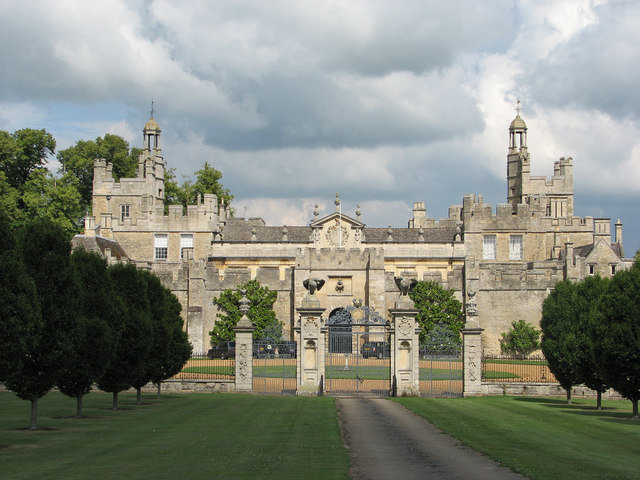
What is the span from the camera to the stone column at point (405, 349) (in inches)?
1292

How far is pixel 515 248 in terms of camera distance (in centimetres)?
7319

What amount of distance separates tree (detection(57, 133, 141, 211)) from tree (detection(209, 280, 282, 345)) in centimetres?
2594

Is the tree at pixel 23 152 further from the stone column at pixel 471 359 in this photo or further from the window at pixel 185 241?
the stone column at pixel 471 359

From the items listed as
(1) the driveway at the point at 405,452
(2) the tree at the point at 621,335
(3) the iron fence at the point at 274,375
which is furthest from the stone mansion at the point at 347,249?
(1) the driveway at the point at 405,452

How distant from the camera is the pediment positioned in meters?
69.8

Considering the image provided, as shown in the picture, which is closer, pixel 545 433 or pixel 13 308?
pixel 13 308

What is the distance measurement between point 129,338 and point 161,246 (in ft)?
151

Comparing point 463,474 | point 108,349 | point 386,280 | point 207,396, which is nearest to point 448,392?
point 207,396

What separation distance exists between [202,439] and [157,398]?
14.7 m

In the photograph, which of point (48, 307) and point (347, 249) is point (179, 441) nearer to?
point (48, 307)

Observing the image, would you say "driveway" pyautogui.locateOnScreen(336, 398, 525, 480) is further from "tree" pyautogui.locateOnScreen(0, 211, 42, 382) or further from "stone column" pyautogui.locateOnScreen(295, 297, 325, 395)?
"tree" pyautogui.locateOnScreen(0, 211, 42, 382)

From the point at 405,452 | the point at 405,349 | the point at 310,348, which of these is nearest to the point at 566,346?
the point at 405,349

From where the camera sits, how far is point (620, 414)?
29625mm

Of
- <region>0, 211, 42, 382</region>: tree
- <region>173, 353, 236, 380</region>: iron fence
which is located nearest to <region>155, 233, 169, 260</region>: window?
<region>173, 353, 236, 380</region>: iron fence
